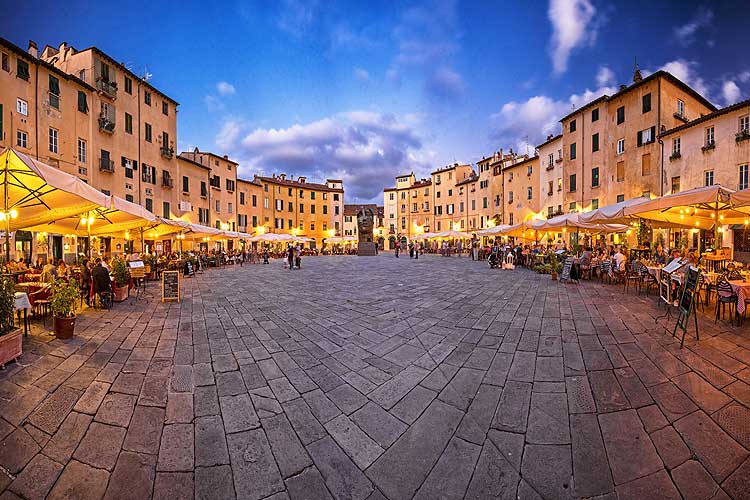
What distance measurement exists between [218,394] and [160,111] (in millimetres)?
30587

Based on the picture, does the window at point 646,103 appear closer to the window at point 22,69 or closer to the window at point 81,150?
the window at point 81,150

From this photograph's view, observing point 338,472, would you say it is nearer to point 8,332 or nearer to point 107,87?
point 8,332

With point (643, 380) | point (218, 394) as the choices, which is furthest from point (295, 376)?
point (643, 380)

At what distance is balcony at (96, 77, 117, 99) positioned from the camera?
2066 cm

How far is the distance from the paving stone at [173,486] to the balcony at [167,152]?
98.7 ft

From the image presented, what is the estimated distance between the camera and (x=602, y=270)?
42.2 ft

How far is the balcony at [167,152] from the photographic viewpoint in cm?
2612

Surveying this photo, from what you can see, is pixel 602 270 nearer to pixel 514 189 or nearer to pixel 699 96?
pixel 699 96

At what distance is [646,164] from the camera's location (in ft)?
73.2

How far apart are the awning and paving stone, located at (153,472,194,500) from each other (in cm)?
511

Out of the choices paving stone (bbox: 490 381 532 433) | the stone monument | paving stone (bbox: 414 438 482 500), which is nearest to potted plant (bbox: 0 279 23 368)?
paving stone (bbox: 414 438 482 500)

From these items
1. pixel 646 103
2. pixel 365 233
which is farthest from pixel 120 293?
pixel 365 233

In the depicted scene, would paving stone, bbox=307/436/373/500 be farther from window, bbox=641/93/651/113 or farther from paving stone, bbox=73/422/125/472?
window, bbox=641/93/651/113

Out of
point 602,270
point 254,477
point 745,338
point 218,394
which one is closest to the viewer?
point 254,477
